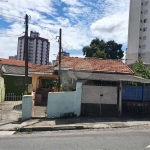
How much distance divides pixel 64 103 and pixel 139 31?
48.9 metres

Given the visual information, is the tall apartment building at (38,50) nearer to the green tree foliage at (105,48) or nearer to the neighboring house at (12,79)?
the green tree foliage at (105,48)

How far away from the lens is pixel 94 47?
42312mm

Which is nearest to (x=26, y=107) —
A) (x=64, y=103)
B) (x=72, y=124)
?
(x=64, y=103)

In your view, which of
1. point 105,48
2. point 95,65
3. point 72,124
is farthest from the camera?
point 105,48

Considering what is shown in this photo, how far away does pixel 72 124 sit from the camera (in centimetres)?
916

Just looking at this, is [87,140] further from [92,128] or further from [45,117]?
[45,117]

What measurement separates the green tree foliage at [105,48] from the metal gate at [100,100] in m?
31.4

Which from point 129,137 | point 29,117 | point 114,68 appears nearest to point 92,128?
point 129,137

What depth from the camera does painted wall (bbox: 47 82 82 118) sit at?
34.6ft

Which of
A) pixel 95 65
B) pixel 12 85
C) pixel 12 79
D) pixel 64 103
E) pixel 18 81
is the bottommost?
pixel 64 103

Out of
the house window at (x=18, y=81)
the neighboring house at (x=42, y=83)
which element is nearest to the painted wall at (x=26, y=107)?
the neighboring house at (x=42, y=83)

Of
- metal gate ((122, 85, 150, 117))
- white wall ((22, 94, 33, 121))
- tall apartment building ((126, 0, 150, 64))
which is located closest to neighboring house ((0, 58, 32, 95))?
white wall ((22, 94, 33, 121))

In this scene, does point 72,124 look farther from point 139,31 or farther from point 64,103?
point 139,31

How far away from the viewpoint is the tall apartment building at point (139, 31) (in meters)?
52.3
